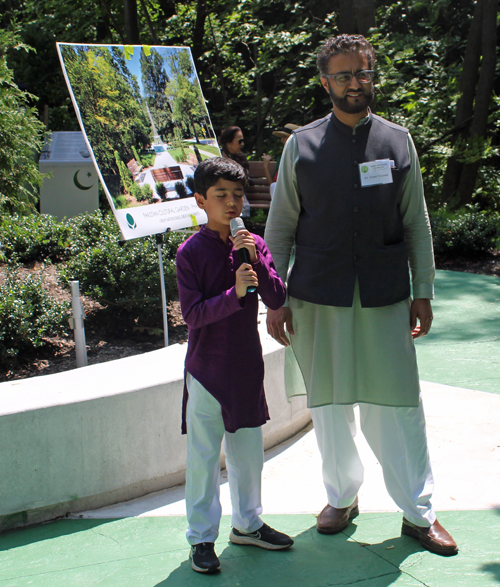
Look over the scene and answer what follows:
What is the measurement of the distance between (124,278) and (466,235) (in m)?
5.44

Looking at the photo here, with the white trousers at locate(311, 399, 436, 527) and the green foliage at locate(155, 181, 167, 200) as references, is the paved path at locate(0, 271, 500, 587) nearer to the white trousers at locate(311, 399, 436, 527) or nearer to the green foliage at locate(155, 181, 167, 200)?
the white trousers at locate(311, 399, 436, 527)

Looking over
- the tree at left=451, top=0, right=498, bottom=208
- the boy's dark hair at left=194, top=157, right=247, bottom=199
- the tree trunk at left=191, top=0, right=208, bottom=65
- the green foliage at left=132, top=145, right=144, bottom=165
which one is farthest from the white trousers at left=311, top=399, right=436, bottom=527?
the tree trunk at left=191, top=0, right=208, bottom=65

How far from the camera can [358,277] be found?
8.32ft

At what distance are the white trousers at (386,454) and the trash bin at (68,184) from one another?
330 inches

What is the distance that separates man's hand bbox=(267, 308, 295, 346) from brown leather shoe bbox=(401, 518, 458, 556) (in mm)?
960

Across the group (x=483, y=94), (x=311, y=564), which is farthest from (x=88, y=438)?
(x=483, y=94)

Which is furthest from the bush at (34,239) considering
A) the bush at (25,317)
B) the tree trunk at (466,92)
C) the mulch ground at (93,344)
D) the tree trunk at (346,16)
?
the tree trunk at (346,16)

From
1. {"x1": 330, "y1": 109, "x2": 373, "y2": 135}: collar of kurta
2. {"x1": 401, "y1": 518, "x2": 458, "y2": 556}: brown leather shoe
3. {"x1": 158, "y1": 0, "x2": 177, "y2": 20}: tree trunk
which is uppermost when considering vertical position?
{"x1": 158, "y1": 0, "x2": 177, "y2": 20}: tree trunk

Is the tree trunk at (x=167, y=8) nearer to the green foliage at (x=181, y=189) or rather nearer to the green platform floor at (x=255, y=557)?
the green foliage at (x=181, y=189)

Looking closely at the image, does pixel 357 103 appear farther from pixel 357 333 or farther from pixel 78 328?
pixel 78 328

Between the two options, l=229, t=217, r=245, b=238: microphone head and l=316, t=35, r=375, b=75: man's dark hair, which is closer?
l=229, t=217, r=245, b=238: microphone head

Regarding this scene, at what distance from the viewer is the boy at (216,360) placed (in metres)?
2.41

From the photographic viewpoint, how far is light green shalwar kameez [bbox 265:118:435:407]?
257 cm

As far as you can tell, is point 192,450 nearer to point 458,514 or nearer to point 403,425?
point 403,425
